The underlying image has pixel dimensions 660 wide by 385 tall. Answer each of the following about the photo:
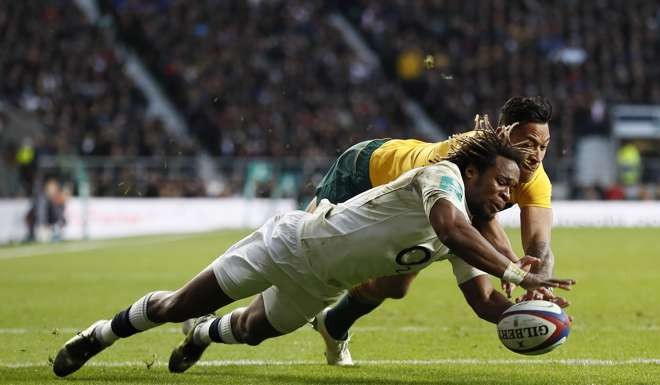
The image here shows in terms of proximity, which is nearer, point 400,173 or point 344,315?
point 400,173

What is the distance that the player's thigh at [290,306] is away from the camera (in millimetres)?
6832

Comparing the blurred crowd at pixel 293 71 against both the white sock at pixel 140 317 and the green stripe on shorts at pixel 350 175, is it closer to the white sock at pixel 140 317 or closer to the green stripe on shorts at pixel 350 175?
the green stripe on shorts at pixel 350 175

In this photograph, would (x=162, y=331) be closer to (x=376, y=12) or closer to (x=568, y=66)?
(x=568, y=66)

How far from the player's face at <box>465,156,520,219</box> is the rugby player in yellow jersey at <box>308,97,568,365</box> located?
73cm

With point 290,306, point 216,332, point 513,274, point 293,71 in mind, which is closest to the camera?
point 513,274

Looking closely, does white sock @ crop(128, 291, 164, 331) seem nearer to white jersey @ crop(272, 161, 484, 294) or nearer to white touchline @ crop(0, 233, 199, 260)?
white jersey @ crop(272, 161, 484, 294)

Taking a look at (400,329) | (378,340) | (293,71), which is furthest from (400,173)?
(293,71)

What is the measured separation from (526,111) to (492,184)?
148cm

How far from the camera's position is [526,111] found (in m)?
7.65

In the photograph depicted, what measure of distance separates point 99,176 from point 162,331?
66.6 feet

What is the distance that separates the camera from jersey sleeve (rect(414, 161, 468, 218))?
19.8ft

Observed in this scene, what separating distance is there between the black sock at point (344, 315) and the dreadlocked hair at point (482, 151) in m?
1.92

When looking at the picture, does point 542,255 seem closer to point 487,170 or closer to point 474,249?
point 487,170

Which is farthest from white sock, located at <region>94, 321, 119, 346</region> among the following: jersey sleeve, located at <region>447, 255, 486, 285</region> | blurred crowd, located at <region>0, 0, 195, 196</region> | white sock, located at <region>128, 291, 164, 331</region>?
blurred crowd, located at <region>0, 0, 195, 196</region>
